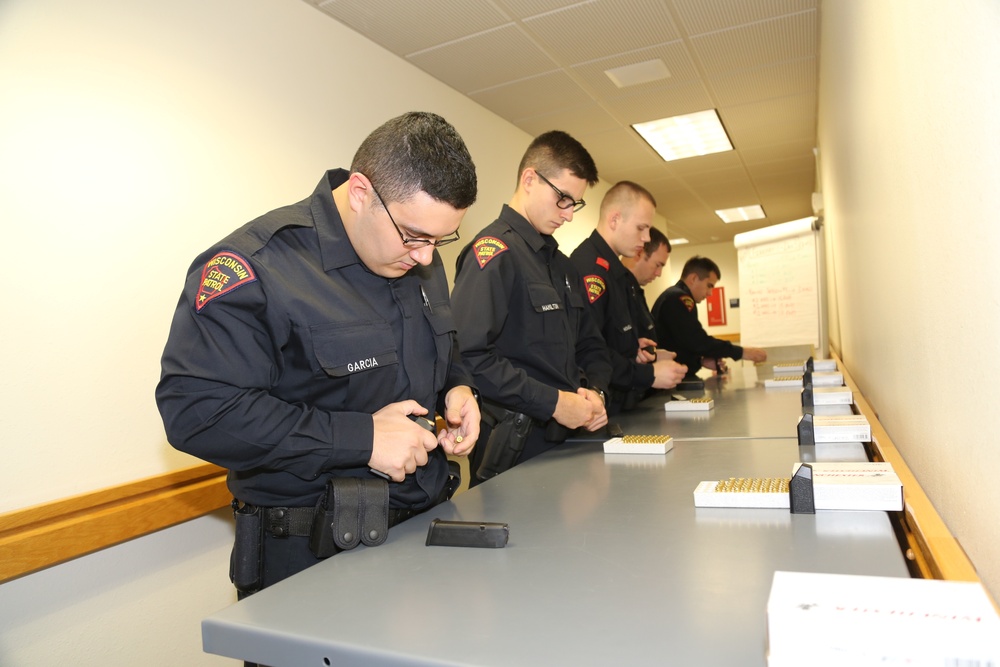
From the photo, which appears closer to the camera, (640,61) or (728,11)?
(728,11)

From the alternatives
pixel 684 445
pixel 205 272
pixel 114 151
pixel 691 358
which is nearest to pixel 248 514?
pixel 205 272

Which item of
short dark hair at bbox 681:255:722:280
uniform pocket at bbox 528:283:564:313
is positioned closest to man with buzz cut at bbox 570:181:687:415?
uniform pocket at bbox 528:283:564:313

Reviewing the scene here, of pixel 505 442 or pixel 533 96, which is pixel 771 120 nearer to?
pixel 533 96

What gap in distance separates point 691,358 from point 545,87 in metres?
1.95

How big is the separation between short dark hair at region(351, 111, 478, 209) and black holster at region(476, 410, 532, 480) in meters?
0.82

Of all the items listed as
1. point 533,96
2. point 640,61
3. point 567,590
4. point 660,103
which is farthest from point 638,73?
point 567,590

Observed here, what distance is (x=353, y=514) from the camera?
1.17 meters

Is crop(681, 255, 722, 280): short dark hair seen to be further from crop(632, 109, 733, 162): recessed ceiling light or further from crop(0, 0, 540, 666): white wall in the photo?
crop(0, 0, 540, 666): white wall

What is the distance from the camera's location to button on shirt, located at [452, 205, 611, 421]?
6.29 ft

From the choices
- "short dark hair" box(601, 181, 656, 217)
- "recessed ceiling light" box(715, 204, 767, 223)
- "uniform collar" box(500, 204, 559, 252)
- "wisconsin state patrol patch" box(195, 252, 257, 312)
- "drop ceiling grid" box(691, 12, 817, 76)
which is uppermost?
"drop ceiling grid" box(691, 12, 817, 76)

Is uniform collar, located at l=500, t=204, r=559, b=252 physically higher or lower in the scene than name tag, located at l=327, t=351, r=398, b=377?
higher

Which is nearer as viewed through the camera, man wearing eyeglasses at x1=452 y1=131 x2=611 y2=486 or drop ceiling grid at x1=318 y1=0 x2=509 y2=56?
man wearing eyeglasses at x1=452 y1=131 x2=611 y2=486

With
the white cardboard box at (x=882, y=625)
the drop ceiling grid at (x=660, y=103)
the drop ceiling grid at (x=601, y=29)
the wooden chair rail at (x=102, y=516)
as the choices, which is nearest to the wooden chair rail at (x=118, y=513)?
the wooden chair rail at (x=102, y=516)

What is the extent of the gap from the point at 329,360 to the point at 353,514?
11.5 inches
